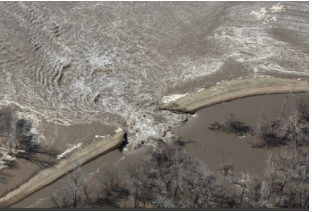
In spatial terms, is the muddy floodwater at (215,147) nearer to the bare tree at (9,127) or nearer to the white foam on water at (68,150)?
the white foam on water at (68,150)

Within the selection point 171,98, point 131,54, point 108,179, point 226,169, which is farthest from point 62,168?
point 131,54

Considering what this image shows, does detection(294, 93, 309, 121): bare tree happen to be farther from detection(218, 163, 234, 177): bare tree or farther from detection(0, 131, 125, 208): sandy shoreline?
detection(0, 131, 125, 208): sandy shoreline

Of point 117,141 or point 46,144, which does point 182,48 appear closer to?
point 117,141

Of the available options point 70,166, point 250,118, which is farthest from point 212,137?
point 70,166

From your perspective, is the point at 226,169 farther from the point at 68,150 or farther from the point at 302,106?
the point at 68,150

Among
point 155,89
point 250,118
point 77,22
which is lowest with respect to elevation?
point 250,118

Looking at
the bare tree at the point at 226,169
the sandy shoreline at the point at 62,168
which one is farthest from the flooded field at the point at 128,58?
the bare tree at the point at 226,169
